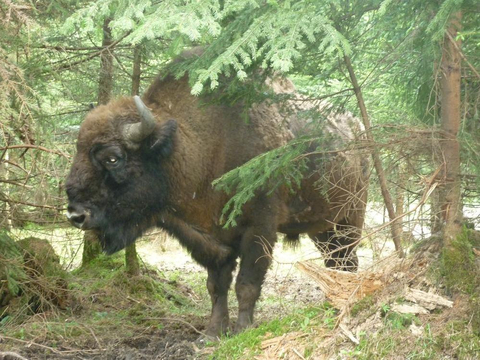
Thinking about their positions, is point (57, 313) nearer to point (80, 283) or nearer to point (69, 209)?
point (80, 283)

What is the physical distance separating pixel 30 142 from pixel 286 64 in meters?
3.91

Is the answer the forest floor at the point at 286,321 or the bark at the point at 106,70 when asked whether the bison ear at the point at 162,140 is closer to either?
the forest floor at the point at 286,321

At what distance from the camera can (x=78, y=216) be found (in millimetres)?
6574

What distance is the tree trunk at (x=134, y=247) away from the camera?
9.32 m

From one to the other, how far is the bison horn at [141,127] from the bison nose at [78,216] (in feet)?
3.11

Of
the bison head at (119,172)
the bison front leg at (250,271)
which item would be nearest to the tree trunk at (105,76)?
the bison head at (119,172)

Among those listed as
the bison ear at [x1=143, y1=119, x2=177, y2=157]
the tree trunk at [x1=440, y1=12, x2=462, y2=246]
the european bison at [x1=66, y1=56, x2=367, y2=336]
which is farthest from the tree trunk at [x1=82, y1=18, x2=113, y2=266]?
the tree trunk at [x1=440, y1=12, x2=462, y2=246]

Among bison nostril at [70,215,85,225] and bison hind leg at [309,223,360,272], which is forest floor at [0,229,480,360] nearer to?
→ bison hind leg at [309,223,360,272]

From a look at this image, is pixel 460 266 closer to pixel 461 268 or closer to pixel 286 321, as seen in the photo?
pixel 461 268

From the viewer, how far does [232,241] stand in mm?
7586

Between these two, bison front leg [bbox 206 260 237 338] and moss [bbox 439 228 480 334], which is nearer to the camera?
moss [bbox 439 228 480 334]

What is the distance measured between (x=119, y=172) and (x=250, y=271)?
1.86 meters

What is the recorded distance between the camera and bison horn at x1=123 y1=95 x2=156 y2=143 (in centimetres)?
679

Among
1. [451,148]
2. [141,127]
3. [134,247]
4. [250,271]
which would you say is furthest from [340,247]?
[134,247]
